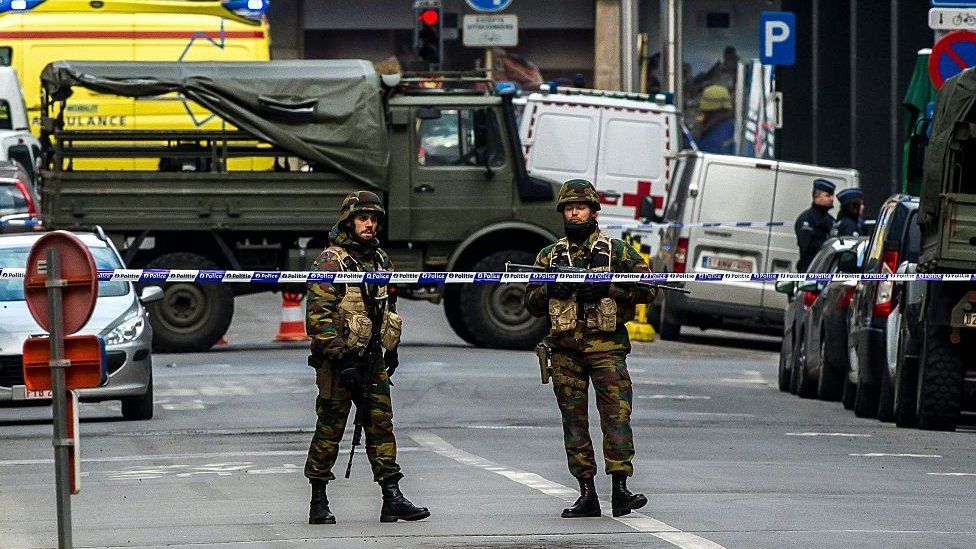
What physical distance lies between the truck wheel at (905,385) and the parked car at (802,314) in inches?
120

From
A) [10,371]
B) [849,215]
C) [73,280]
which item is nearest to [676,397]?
[10,371]

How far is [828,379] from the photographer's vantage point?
19391 mm

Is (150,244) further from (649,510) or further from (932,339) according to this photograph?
(649,510)

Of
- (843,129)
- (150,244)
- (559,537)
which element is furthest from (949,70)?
(843,129)

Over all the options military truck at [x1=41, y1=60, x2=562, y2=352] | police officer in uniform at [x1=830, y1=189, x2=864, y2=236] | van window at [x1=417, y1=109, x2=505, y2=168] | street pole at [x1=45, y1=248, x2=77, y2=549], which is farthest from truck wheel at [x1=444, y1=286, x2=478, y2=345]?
street pole at [x1=45, y1=248, x2=77, y2=549]

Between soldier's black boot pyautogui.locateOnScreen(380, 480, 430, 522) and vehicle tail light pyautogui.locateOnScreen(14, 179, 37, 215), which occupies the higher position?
vehicle tail light pyautogui.locateOnScreen(14, 179, 37, 215)

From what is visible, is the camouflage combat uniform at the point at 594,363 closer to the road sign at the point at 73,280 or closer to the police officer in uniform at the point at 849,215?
the road sign at the point at 73,280

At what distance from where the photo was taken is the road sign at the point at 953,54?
19250 mm

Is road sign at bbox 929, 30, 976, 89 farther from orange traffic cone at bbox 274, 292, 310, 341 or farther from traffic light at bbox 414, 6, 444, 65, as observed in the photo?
traffic light at bbox 414, 6, 444, 65

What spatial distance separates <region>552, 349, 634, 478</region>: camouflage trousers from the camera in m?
10.6

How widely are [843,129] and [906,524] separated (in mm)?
27177

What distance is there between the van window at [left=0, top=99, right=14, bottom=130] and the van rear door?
8640 millimetres

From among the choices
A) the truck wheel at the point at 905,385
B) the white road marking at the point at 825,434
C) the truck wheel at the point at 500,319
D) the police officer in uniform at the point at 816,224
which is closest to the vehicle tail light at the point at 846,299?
the truck wheel at the point at 905,385

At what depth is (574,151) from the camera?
29.4 m
